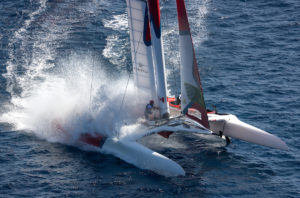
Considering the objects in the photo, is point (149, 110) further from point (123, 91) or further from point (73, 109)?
point (73, 109)

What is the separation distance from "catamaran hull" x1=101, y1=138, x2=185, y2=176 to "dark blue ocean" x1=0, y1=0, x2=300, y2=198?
0.43 metres

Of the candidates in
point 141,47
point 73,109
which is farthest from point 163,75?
point 73,109

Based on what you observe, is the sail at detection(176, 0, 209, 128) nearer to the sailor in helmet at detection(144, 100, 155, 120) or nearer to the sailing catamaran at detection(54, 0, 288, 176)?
the sailing catamaran at detection(54, 0, 288, 176)

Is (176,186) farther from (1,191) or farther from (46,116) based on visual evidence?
(46,116)

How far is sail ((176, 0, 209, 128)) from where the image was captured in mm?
27547

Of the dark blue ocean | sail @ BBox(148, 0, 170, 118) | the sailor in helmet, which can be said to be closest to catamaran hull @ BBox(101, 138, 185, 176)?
the dark blue ocean

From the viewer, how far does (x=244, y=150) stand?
30719mm

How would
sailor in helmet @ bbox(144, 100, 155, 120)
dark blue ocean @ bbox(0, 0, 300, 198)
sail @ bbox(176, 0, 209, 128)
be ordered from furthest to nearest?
sailor in helmet @ bbox(144, 100, 155, 120) < sail @ bbox(176, 0, 209, 128) < dark blue ocean @ bbox(0, 0, 300, 198)

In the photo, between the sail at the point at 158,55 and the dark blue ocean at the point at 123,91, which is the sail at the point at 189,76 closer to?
the sail at the point at 158,55

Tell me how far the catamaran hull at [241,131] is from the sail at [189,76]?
1971 mm

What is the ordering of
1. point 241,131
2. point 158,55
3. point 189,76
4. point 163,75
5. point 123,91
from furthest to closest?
1. point 123,91
2. point 241,131
3. point 163,75
4. point 158,55
5. point 189,76

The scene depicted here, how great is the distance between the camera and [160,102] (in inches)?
1207

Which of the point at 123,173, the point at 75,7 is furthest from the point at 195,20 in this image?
the point at 123,173

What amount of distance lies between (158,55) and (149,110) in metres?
A: 3.73
